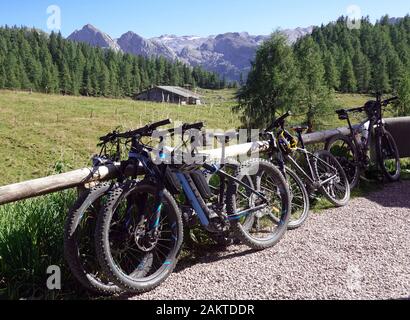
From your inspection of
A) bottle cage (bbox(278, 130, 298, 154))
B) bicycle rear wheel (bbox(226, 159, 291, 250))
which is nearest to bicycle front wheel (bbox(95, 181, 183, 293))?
bicycle rear wheel (bbox(226, 159, 291, 250))

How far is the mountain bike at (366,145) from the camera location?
23.5 feet

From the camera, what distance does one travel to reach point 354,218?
221 inches

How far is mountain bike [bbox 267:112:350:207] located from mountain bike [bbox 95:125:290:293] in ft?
3.46

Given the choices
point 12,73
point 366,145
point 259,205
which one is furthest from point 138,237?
point 12,73

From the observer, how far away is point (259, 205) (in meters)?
4.71

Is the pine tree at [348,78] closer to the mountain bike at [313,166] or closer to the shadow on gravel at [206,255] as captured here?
the mountain bike at [313,166]

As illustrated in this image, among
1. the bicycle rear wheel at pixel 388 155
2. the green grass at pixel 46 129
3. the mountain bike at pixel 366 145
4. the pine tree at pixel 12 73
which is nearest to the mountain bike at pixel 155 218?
the mountain bike at pixel 366 145

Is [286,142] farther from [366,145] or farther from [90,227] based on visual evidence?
[90,227]

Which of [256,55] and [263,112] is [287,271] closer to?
[263,112]

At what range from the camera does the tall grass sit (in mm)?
3502

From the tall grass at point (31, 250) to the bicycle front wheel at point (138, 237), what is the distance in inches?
20.7

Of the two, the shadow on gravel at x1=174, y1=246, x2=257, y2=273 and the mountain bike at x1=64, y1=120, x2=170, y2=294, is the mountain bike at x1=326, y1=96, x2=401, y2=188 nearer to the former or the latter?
the shadow on gravel at x1=174, y1=246, x2=257, y2=273

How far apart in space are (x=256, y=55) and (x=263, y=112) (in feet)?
14.0

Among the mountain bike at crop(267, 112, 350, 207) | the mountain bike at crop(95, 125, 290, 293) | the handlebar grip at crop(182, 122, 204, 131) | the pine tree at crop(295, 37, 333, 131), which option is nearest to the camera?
the mountain bike at crop(95, 125, 290, 293)
